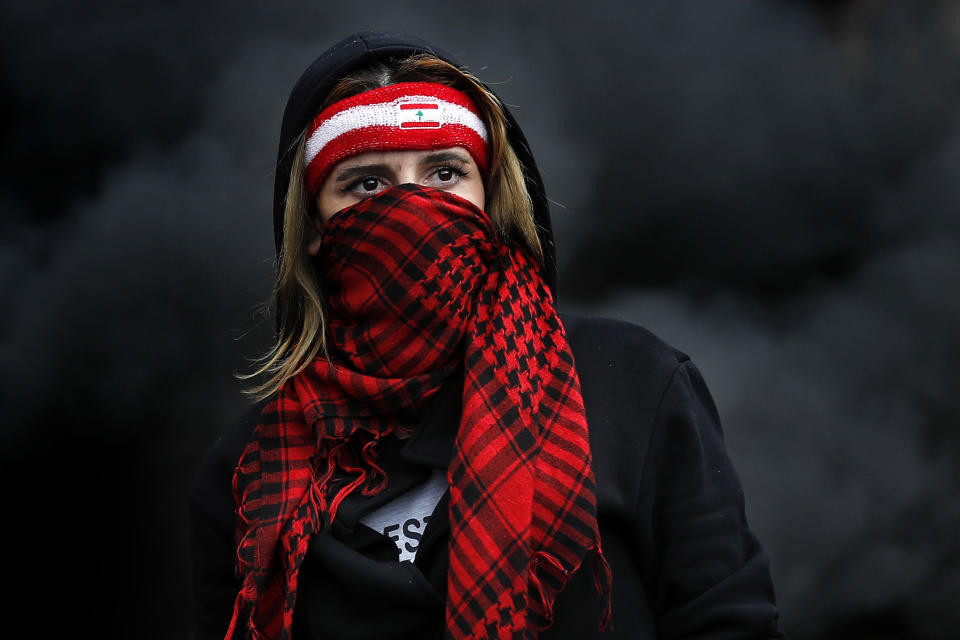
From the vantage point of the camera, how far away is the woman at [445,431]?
4.65 feet

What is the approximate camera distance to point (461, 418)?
1488mm

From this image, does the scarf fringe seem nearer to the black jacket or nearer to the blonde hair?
the black jacket

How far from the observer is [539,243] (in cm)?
173

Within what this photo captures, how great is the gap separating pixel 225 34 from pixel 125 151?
48 centimetres

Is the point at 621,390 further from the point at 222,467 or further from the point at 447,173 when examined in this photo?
the point at 222,467

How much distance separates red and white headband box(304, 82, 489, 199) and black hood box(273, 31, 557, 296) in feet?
0.13

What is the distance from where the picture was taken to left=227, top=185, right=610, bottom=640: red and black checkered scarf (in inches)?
54.6

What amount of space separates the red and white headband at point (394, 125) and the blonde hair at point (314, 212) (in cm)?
3

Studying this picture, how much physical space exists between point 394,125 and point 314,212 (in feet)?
0.82

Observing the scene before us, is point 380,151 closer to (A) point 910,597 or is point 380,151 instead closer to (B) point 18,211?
(B) point 18,211

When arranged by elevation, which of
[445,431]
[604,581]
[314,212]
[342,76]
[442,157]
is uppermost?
[342,76]

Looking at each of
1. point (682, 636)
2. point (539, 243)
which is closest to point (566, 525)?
point (682, 636)

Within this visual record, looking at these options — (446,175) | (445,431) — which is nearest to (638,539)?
(445,431)

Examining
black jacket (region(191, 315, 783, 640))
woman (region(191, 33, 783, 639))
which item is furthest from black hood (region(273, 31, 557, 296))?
black jacket (region(191, 315, 783, 640))
